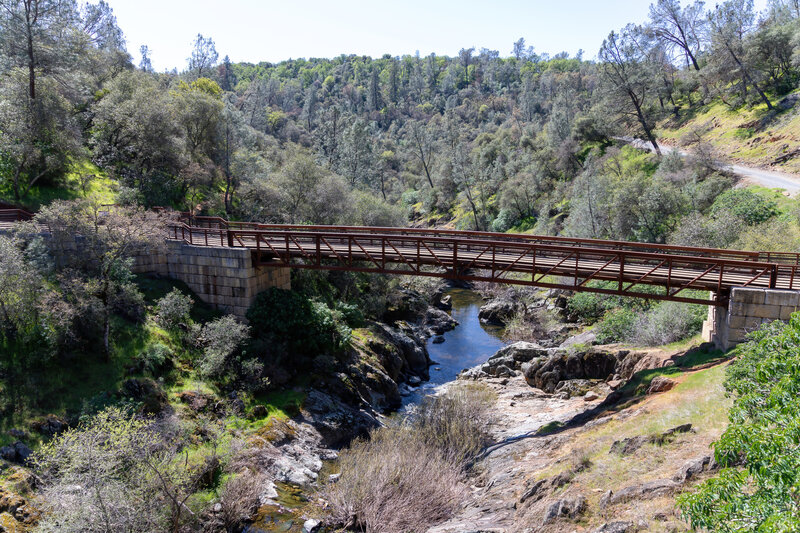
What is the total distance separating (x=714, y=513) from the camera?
6359 mm

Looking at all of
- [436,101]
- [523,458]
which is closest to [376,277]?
[523,458]

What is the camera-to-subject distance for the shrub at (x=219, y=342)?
20.8m

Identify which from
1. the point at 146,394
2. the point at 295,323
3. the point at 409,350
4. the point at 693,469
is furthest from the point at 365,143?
the point at 693,469

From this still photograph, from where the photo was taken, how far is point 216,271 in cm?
2436

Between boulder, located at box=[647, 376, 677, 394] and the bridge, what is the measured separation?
2730 millimetres

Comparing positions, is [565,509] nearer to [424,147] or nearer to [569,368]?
[569,368]

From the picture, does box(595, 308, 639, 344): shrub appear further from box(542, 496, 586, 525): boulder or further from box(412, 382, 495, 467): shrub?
box(542, 496, 586, 525): boulder

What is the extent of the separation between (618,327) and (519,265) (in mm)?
9441

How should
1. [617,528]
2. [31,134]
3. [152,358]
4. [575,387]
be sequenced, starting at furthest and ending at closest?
[31,134] < [575,387] < [152,358] < [617,528]

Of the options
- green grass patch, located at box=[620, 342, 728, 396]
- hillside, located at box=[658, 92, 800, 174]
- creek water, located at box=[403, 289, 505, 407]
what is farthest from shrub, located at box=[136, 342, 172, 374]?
hillside, located at box=[658, 92, 800, 174]

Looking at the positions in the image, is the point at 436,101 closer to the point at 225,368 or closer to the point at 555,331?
the point at 555,331

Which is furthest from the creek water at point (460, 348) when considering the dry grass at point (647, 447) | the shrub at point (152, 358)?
the shrub at point (152, 358)

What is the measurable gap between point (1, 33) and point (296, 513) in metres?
34.6

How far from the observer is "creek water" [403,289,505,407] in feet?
96.0
